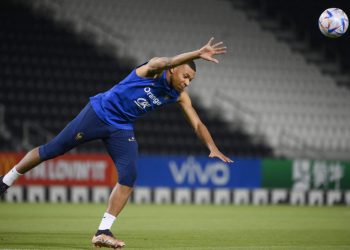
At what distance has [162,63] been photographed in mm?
8352

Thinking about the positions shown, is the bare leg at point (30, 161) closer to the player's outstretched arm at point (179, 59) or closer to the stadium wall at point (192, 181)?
the player's outstretched arm at point (179, 59)

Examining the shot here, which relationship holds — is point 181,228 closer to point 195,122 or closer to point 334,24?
point 195,122

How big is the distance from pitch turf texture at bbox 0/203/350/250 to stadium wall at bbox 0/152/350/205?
225cm

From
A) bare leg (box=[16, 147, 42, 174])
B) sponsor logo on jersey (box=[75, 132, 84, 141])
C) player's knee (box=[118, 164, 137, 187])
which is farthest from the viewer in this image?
bare leg (box=[16, 147, 42, 174])

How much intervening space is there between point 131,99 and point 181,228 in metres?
3.56

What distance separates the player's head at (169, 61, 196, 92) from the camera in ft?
28.6

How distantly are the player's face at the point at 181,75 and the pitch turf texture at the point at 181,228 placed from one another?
184cm


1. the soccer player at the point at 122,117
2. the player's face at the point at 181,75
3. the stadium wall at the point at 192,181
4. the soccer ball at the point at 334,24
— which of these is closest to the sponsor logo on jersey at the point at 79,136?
the soccer player at the point at 122,117

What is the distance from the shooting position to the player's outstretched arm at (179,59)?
8.05 metres

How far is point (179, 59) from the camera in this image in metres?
8.15

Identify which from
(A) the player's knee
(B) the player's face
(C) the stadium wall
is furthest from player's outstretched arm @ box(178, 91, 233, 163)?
(C) the stadium wall

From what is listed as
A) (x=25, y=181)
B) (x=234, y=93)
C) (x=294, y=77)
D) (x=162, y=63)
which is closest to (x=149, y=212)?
(x=25, y=181)

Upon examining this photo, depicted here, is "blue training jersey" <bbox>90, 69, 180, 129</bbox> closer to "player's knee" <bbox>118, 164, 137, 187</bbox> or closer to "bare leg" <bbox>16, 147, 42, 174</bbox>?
"player's knee" <bbox>118, 164, 137, 187</bbox>

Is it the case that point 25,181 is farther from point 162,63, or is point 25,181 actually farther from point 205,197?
point 162,63
